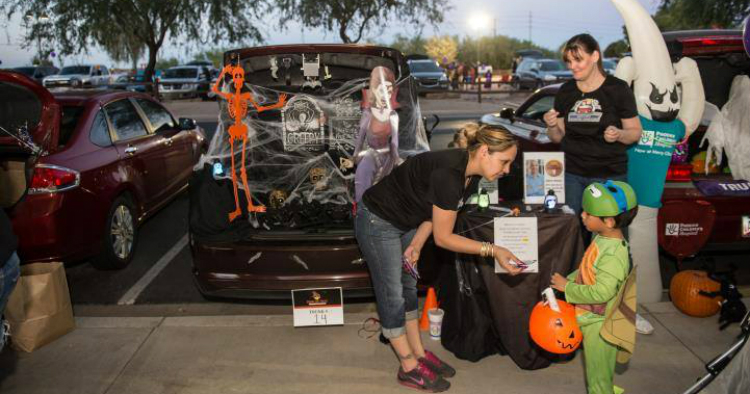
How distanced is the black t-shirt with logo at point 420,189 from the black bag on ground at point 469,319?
67cm

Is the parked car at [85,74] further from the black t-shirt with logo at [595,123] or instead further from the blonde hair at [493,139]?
the blonde hair at [493,139]

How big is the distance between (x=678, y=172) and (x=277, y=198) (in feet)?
10.1

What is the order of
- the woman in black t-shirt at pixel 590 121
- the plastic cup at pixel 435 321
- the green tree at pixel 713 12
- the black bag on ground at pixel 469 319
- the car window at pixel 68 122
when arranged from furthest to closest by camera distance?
the green tree at pixel 713 12 → the car window at pixel 68 122 → the plastic cup at pixel 435 321 → the woman in black t-shirt at pixel 590 121 → the black bag on ground at pixel 469 319

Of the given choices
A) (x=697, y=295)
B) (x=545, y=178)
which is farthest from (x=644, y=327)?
(x=545, y=178)

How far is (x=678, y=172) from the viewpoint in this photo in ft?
15.1

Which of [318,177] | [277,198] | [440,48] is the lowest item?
[277,198]

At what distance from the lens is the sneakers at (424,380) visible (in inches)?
132

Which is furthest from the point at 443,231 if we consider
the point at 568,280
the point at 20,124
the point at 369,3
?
the point at 369,3

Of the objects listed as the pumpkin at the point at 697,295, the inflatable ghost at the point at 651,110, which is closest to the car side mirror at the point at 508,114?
the inflatable ghost at the point at 651,110

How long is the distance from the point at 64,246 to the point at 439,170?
3114 millimetres

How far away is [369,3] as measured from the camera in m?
25.9

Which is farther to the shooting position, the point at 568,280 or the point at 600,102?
the point at 600,102

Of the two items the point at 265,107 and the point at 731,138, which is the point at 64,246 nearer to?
the point at 265,107

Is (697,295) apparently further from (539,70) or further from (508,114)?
(539,70)
